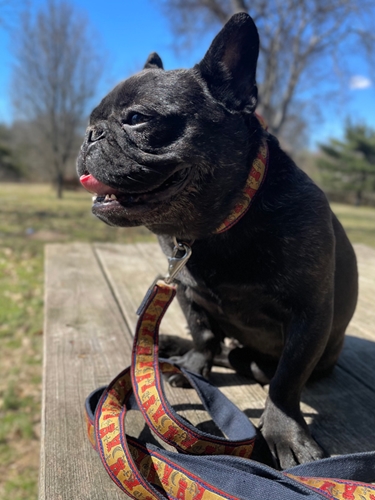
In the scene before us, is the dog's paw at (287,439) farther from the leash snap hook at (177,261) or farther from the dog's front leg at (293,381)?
the leash snap hook at (177,261)

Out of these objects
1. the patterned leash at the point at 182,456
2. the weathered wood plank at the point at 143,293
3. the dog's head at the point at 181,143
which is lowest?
the weathered wood plank at the point at 143,293

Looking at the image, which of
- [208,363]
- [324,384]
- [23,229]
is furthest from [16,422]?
[23,229]

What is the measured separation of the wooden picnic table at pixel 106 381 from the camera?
142cm

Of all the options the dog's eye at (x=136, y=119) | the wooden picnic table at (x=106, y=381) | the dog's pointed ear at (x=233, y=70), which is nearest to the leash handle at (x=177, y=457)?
the wooden picnic table at (x=106, y=381)

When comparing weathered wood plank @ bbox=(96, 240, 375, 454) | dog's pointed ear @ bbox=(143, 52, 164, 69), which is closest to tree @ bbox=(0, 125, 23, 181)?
dog's pointed ear @ bbox=(143, 52, 164, 69)

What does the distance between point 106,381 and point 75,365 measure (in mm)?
239

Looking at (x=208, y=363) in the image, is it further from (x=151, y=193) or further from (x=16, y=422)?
(x=16, y=422)

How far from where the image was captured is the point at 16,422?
3.02 metres

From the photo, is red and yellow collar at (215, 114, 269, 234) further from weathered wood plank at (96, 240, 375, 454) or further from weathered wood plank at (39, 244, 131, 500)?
Answer: weathered wood plank at (39, 244, 131, 500)

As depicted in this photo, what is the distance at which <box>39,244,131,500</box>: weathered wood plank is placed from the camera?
134cm

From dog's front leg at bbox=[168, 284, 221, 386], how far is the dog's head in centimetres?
48

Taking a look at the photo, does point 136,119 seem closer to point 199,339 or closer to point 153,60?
point 153,60

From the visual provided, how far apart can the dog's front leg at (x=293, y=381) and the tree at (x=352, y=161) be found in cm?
3347

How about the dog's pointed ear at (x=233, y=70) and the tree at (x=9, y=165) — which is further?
the tree at (x=9, y=165)
